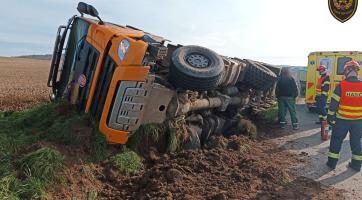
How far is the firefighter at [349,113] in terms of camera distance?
6.00m

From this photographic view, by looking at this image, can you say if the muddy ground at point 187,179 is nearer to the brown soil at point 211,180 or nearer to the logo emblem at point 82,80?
the brown soil at point 211,180

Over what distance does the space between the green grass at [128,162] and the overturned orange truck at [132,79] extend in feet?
0.71

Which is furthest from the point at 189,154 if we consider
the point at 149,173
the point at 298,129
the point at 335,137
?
the point at 298,129

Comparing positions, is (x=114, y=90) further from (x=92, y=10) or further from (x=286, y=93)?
(x=286, y=93)

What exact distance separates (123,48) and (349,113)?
366cm

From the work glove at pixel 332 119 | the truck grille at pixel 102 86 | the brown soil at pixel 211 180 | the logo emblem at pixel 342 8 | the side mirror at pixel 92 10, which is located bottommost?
the brown soil at pixel 211 180

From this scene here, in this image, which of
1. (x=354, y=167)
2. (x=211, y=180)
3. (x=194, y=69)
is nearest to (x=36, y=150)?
(x=211, y=180)

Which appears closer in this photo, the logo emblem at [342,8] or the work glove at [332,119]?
the work glove at [332,119]

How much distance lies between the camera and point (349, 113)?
6031mm

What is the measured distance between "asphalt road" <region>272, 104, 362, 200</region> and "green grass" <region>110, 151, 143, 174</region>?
232 centimetres

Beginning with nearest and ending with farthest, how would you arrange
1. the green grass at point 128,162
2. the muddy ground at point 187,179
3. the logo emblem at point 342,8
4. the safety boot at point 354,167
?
the muddy ground at point 187,179 < the green grass at point 128,162 < the safety boot at point 354,167 < the logo emblem at point 342,8

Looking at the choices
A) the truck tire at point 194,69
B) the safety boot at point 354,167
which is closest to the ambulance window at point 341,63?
the safety boot at point 354,167

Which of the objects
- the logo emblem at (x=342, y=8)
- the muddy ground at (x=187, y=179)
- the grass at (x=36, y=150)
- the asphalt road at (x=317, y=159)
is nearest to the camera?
the grass at (x=36, y=150)

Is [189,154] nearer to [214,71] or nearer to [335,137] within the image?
[214,71]
